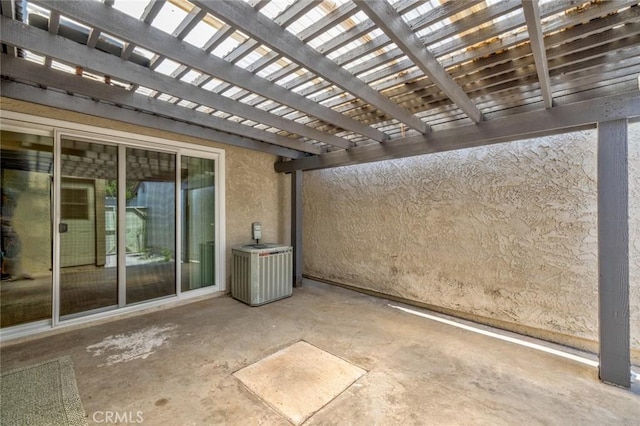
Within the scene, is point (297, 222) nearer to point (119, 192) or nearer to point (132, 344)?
point (119, 192)

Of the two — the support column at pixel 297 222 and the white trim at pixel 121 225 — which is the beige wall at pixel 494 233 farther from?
the white trim at pixel 121 225

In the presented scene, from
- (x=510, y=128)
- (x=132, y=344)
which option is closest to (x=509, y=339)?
(x=510, y=128)

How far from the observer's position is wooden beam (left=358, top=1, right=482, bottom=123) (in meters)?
1.47

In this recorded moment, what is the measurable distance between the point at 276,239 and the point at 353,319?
2581 millimetres

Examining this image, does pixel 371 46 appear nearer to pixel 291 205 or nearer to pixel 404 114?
pixel 404 114

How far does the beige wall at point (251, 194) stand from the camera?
470 cm

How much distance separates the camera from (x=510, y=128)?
287 centimetres

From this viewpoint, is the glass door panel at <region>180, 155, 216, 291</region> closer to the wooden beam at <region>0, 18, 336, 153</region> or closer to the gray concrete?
the gray concrete

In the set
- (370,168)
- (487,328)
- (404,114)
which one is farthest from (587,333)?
(370,168)

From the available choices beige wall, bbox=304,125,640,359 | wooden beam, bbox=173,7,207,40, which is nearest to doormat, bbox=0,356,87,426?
wooden beam, bbox=173,7,207,40

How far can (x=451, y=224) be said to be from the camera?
380 cm

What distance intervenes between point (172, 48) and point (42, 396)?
2889mm

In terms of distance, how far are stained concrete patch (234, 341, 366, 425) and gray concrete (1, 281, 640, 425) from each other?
0.08 meters

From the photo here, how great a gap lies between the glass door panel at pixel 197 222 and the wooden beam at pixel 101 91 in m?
1.18
